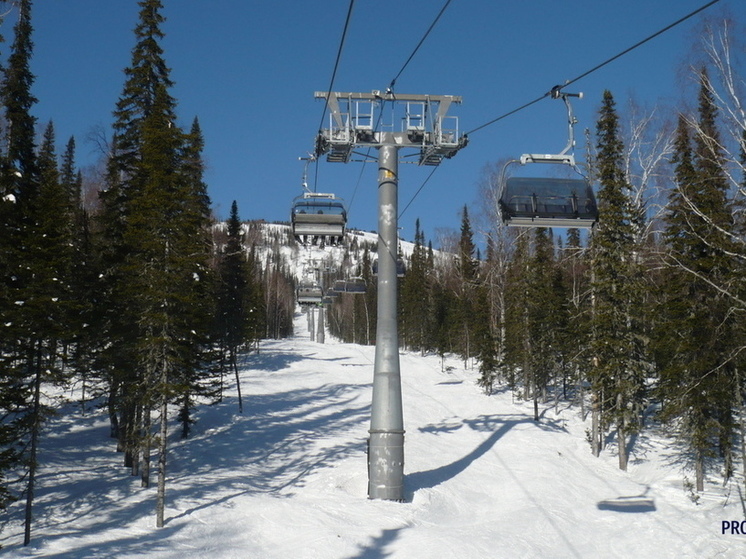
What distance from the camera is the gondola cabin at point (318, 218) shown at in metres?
19.5

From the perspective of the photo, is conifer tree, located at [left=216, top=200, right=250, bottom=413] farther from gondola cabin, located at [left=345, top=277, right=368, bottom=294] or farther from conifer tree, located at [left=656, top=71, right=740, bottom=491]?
conifer tree, located at [left=656, top=71, right=740, bottom=491]

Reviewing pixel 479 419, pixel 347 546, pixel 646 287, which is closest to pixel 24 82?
pixel 347 546

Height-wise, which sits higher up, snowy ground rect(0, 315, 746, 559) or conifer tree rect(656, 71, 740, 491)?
conifer tree rect(656, 71, 740, 491)

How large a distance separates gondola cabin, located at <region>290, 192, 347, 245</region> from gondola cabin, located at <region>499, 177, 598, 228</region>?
727 centimetres

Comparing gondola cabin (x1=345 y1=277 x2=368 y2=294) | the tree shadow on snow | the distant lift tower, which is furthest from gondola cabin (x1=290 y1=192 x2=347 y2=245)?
gondola cabin (x1=345 y1=277 x2=368 y2=294)

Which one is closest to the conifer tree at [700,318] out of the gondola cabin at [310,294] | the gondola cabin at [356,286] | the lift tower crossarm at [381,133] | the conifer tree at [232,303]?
the lift tower crossarm at [381,133]

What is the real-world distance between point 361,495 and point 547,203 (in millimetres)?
9617

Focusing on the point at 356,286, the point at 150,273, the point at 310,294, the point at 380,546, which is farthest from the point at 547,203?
the point at 310,294

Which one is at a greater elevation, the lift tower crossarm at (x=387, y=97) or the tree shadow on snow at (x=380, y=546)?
the lift tower crossarm at (x=387, y=97)

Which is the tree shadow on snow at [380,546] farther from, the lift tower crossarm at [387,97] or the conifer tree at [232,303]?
the conifer tree at [232,303]

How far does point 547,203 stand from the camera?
43.5ft

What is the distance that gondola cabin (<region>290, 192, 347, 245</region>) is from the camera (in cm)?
1955

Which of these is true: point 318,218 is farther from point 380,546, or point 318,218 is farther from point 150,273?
point 380,546

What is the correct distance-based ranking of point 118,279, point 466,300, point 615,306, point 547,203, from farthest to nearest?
point 466,300 < point 615,306 < point 118,279 < point 547,203
